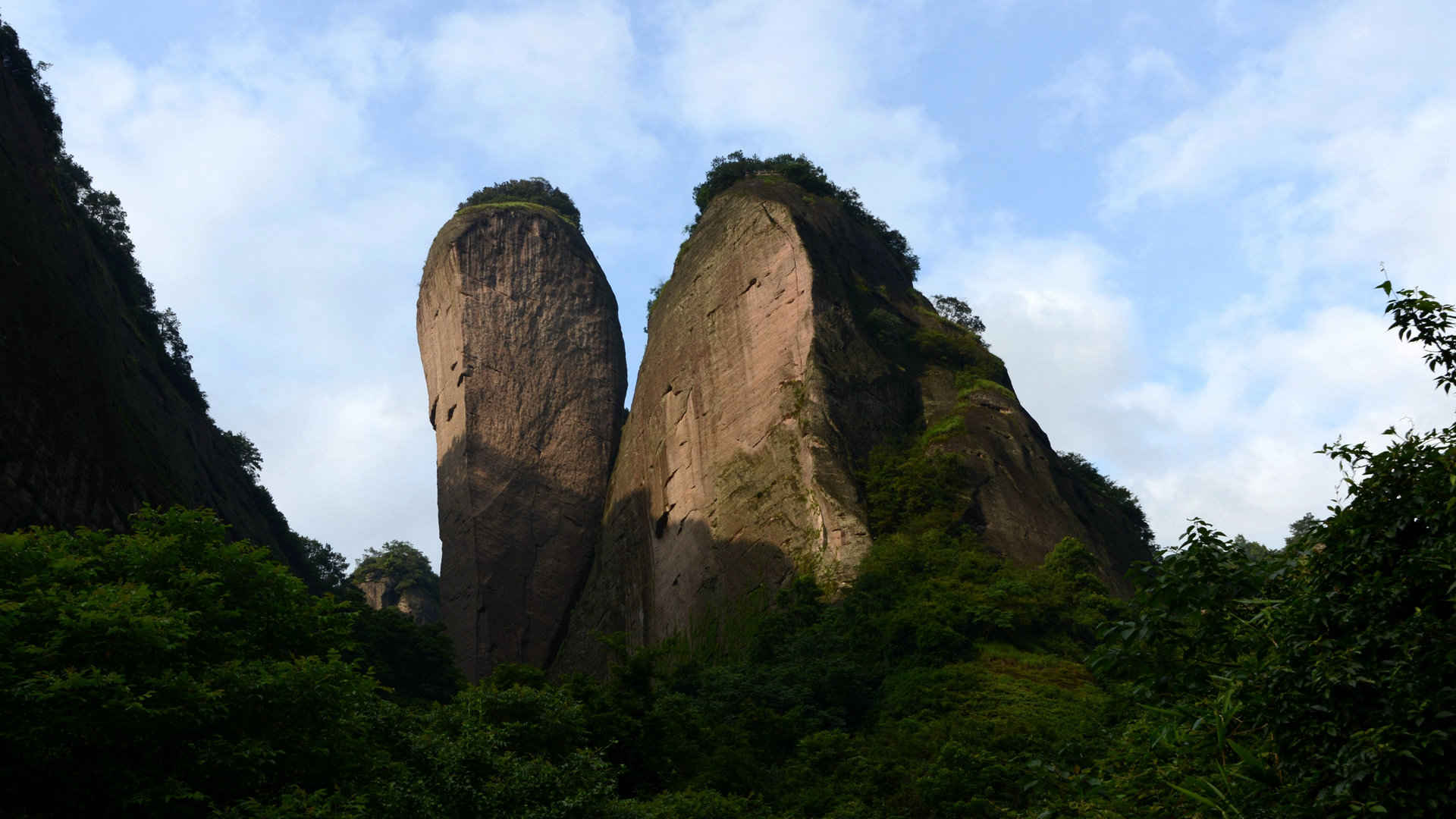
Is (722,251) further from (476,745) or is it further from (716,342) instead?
(476,745)

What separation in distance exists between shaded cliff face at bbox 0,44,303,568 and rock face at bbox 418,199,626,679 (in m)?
12.8

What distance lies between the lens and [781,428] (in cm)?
3628

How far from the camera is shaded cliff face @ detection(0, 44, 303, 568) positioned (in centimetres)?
2298

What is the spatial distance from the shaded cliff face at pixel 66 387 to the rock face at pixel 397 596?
27.8 m

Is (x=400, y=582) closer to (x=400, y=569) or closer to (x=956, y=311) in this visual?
(x=400, y=569)

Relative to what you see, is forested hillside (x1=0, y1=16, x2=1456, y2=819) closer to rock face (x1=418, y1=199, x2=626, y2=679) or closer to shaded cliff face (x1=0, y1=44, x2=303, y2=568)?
shaded cliff face (x1=0, y1=44, x2=303, y2=568)

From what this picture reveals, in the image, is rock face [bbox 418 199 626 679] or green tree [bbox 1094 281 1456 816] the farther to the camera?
rock face [bbox 418 199 626 679]

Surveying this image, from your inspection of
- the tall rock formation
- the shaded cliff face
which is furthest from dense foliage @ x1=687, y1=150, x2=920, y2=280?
the shaded cliff face

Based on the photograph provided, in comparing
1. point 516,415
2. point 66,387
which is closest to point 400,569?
point 516,415

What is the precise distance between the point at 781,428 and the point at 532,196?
2680 centimetres

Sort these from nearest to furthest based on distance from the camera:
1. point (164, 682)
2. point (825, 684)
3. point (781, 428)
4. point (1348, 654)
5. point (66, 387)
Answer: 1. point (1348, 654)
2. point (164, 682)
3. point (66, 387)
4. point (825, 684)
5. point (781, 428)

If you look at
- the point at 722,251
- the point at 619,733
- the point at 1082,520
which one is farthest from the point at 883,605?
the point at 722,251

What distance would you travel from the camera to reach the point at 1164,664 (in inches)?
372

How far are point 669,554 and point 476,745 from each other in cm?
2212
